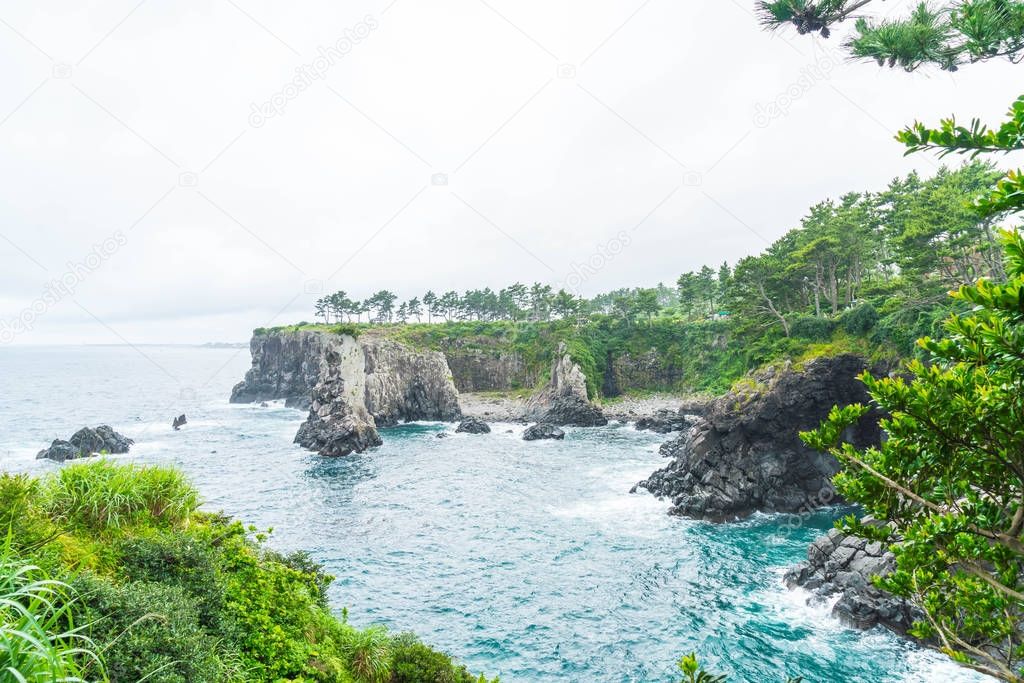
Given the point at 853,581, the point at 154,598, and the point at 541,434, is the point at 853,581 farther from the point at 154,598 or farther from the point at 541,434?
the point at 541,434

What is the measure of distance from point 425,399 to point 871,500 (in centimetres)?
7341

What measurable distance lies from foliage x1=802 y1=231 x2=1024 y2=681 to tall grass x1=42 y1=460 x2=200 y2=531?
11.9 m

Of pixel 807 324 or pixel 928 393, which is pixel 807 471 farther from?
pixel 928 393

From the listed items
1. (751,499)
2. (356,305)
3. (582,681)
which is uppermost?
(356,305)

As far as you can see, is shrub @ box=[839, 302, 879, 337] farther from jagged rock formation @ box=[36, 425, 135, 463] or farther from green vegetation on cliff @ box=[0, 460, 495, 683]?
jagged rock formation @ box=[36, 425, 135, 463]

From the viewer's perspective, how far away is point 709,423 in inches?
1443

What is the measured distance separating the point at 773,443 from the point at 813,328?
12.1m

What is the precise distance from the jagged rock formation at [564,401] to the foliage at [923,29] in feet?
205

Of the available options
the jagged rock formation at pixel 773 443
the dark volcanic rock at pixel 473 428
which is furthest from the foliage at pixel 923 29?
the dark volcanic rock at pixel 473 428

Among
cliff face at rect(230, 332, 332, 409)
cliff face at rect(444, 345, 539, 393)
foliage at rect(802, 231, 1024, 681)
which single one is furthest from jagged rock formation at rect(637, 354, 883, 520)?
cliff face at rect(230, 332, 332, 409)

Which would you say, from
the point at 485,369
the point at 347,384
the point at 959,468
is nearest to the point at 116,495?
the point at 959,468

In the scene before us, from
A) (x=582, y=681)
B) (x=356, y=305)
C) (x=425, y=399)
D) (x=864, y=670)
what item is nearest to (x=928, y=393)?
(x=582, y=681)

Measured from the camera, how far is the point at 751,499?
33.8 metres

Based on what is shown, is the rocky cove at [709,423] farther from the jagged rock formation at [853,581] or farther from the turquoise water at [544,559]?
the turquoise water at [544,559]
